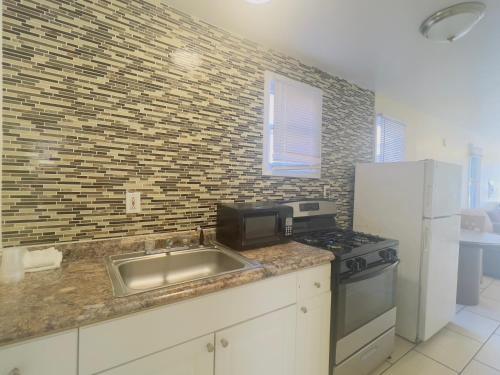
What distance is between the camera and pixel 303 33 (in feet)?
5.50

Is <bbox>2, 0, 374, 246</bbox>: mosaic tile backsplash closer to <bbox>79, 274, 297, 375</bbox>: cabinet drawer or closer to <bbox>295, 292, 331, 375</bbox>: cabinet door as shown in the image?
<bbox>79, 274, 297, 375</bbox>: cabinet drawer

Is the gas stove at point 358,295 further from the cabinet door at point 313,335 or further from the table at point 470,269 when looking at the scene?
the table at point 470,269

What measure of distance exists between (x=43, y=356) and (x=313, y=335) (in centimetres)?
120

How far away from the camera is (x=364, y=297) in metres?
1.54

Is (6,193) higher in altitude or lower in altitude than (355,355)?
higher

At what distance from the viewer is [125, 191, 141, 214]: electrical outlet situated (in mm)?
1306

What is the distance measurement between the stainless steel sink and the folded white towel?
202 millimetres

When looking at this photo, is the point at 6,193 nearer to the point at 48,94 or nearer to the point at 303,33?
the point at 48,94

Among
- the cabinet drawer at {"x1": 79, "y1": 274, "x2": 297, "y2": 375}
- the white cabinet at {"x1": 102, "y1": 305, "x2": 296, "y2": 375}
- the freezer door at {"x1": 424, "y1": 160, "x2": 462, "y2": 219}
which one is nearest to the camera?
the cabinet drawer at {"x1": 79, "y1": 274, "x2": 297, "y2": 375}

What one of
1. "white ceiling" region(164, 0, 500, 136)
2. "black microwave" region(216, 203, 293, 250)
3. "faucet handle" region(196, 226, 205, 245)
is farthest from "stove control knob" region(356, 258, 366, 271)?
"white ceiling" region(164, 0, 500, 136)

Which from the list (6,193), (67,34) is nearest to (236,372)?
(6,193)

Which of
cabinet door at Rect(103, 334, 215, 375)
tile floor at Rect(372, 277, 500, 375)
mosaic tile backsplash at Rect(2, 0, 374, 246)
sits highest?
mosaic tile backsplash at Rect(2, 0, 374, 246)

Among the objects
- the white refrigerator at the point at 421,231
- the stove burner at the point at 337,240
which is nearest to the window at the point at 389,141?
the white refrigerator at the point at 421,231

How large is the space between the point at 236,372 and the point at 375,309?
3.61 ft
